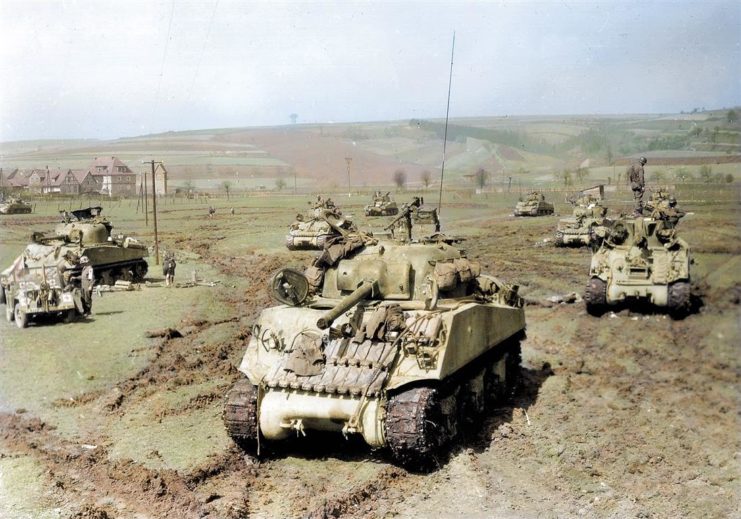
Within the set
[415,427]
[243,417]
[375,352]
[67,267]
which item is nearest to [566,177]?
[67,267]

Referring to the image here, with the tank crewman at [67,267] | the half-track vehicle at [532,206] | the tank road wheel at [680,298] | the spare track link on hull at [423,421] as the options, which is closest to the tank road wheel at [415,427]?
the spare track link on hull at [423,421]

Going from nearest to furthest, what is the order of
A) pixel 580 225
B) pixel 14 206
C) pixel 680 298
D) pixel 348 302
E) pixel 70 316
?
pixel 348 302, pixel 680 298, pixel 70 316, pixel 580 225, pixel 14 206

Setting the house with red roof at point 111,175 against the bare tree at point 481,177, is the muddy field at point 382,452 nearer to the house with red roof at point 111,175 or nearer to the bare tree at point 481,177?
the bare tree at point 481,177

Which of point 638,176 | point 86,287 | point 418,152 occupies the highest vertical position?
point 418,152

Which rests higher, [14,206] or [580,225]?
[580,225]

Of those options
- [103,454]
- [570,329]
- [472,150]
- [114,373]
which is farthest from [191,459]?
[472,150]

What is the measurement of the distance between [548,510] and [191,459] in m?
4.39

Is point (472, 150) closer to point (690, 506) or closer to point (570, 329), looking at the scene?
point (570, 329)

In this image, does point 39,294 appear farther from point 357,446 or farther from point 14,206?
point 14,206

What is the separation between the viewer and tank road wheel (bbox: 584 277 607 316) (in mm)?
18078

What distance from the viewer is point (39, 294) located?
18.8 metres

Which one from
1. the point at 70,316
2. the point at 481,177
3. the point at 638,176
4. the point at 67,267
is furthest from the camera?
the point at 481,177

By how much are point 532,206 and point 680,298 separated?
32104 millimetres

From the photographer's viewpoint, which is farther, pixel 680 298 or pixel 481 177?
pixel 481 177
